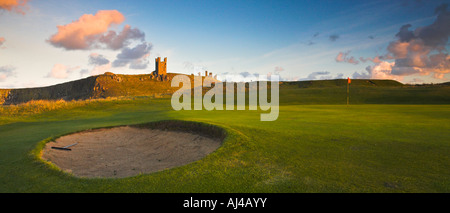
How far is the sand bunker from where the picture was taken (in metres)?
8.55

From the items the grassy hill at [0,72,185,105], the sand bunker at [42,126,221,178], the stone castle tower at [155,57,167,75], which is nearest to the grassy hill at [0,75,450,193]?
the sand bunker at [42,126,221,178]

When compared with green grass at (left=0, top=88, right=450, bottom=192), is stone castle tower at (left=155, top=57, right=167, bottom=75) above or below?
above

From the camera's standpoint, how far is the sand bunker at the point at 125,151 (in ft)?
28.1

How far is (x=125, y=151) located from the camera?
452 inches

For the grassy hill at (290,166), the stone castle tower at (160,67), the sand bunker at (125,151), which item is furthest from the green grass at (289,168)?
the stone castle tower at (160,67)

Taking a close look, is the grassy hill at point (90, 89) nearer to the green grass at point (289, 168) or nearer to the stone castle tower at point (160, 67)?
the stone castle tower at point (160, 67)

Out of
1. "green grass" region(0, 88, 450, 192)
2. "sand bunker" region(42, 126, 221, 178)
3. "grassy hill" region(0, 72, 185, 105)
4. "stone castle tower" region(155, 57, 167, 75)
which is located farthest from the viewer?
"stone castle tower" region(155, 57, 167, 75)

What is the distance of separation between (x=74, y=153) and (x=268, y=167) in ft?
29.2

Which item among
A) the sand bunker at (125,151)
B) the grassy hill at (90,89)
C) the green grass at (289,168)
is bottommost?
the sand bunker at (125,151)

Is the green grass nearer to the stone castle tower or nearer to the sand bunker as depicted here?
the sand bunker

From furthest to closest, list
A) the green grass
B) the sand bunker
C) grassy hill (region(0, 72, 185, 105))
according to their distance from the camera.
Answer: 1. grassy hill (region(0, 72, 185, 105))
2. the sand bunker
3. the green grass
